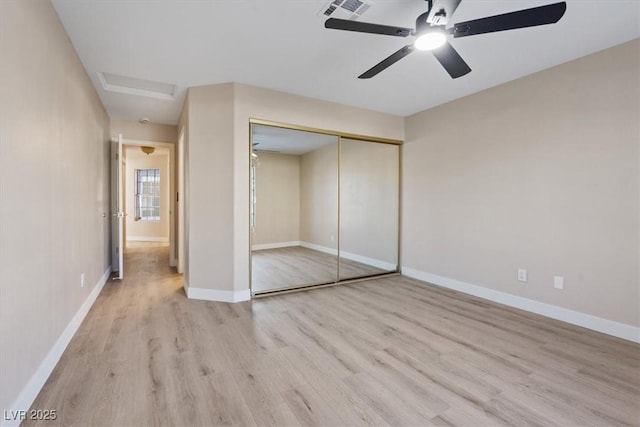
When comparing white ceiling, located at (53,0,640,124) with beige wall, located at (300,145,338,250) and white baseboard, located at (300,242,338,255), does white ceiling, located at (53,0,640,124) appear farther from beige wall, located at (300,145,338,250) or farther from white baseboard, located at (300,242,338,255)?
white baseboard, located at (300,242,338,255)

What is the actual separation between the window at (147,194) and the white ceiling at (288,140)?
20.6ft

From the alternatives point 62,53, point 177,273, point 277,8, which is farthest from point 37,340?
point 177,273

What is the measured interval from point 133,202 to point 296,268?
6.87m

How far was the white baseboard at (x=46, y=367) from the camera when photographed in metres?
1.54

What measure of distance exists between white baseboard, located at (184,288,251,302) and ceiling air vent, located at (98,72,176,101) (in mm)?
2496

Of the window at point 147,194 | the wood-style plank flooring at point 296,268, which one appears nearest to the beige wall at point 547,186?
the wood-style plank flooring at point 296,268

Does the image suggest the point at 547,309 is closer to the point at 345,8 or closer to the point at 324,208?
the point at 324,208

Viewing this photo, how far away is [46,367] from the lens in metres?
1.89

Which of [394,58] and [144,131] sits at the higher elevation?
[144,131]

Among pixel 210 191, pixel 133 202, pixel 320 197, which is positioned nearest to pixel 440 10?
pixel 210 191

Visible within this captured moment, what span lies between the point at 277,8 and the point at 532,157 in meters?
2.98

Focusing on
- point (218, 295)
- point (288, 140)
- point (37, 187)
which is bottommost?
point (218, 295)

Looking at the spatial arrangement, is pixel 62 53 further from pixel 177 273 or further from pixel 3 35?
pixel 177 273

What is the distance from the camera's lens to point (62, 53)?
2.30m
